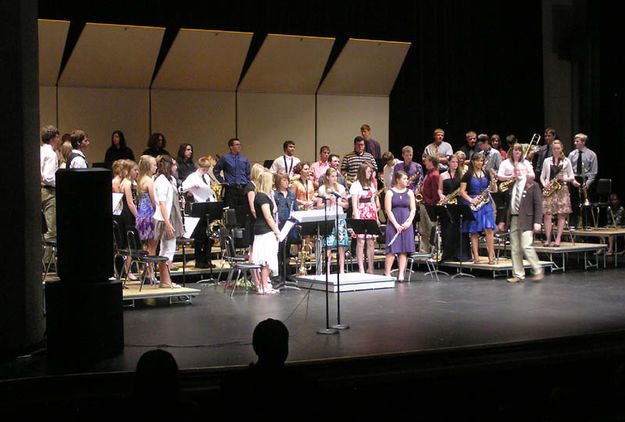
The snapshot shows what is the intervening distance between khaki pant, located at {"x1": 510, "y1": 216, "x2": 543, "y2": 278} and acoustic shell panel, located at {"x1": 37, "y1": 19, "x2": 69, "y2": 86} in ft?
25.9

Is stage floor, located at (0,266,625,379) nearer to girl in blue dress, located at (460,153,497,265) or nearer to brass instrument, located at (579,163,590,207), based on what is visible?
girl in blue dress, located at (460,153,497,265)

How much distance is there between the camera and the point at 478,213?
12508 mm

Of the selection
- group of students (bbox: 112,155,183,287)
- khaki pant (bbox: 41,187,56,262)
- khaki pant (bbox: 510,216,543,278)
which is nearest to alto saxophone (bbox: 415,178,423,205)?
khaki pant (bbox: 510,216,543,278)

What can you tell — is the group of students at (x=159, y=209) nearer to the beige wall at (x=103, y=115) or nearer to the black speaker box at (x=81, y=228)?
the black speaker box at (x=81, y=228)

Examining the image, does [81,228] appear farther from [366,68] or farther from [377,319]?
[366,68]

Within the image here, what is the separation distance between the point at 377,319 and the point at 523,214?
341 centimetres

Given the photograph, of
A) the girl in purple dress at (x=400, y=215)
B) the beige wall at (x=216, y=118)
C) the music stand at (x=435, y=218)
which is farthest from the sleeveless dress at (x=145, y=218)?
the beige wall at (x=216, y=118)

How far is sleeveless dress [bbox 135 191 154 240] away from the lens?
1016cm

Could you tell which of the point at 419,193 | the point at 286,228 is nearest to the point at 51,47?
the point at 286,228

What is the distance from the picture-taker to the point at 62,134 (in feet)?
48.0

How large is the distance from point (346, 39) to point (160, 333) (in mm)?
10054

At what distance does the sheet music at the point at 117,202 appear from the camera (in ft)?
33.8

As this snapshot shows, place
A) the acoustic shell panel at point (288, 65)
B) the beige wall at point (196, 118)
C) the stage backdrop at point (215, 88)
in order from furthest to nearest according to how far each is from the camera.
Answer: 1. the acoustic shell panel at point (288, 65)
2. the beige wall at point (196, 118)
3. the stage backdrop at point (215, 88)

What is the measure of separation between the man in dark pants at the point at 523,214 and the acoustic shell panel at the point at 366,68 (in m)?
6.13
